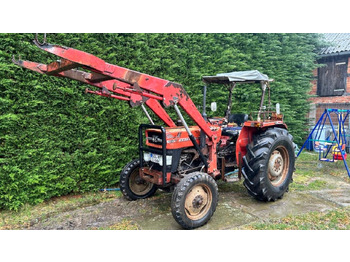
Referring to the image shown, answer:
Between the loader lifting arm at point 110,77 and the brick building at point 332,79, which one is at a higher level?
the brick building at point 332,79

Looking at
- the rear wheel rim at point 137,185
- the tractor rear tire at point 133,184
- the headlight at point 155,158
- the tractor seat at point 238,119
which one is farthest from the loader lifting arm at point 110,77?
the tractor seat at point 238,119

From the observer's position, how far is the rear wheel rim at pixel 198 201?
133 inches

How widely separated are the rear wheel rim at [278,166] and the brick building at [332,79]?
5577mm

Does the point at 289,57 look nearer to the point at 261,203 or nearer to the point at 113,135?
the point at 261,203

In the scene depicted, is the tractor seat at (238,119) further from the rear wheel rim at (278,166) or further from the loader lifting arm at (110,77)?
the loader lifting arm at (110,77)

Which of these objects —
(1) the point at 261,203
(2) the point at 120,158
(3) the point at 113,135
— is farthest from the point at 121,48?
(1) the point at 261,203

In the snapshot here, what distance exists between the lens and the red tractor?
9.77 feet

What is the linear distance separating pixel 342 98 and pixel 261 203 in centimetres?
728

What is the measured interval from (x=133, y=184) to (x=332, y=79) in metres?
8.76

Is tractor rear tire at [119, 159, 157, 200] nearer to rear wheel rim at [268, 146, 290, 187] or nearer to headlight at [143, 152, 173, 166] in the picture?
headlight at [143, 152, 173, 166]

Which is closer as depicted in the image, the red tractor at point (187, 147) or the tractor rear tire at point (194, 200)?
the red tractor at point (187, 147)

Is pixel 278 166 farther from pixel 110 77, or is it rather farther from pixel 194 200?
pixel 110 77

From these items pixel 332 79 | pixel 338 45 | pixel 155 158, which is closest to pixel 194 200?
pixel 155 158

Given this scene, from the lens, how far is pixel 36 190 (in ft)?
14.0
